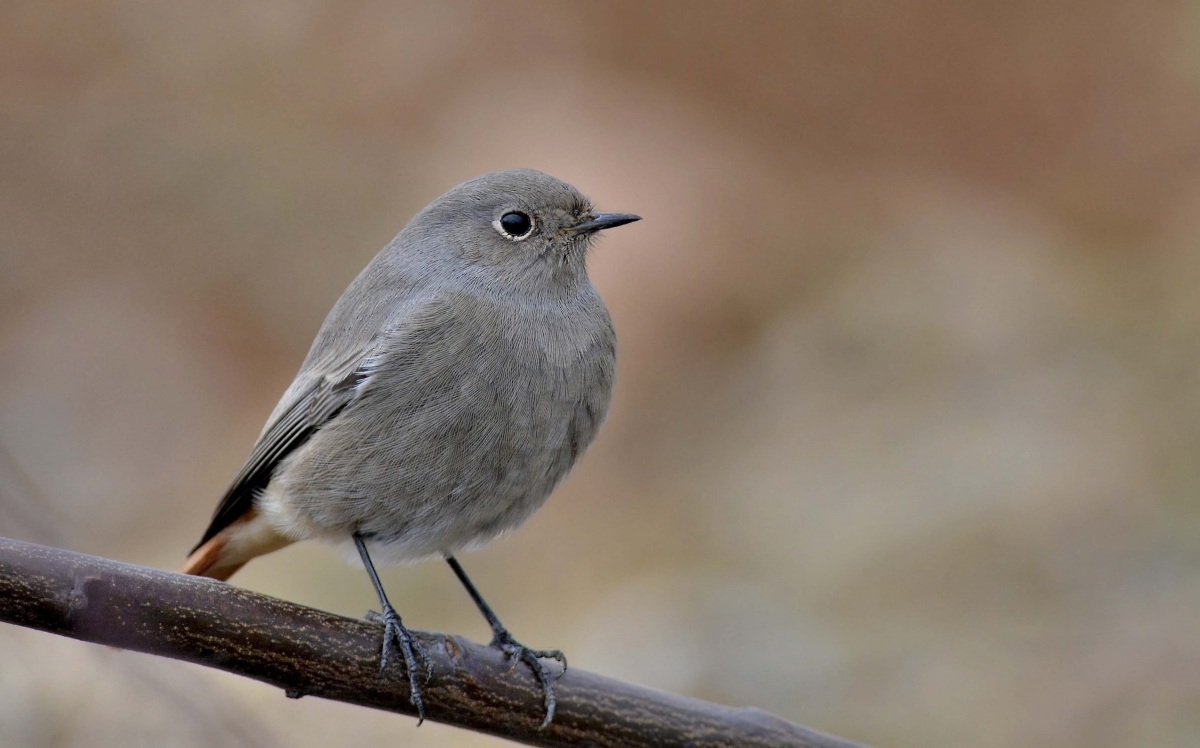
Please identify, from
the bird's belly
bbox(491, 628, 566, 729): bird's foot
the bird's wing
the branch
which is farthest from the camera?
the bird's wing

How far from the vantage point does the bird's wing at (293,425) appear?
174 inches

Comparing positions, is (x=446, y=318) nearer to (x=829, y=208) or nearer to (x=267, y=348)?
(x=267, y=348)

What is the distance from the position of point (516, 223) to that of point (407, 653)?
1.88m

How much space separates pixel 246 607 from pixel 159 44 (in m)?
8.37

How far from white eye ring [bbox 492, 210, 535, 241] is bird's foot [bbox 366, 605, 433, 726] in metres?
1.70

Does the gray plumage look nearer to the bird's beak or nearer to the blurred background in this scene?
the bird's beak

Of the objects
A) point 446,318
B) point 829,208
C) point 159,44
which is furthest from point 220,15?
point 446,318

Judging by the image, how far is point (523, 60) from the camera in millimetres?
10859

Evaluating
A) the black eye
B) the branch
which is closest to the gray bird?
the black eye

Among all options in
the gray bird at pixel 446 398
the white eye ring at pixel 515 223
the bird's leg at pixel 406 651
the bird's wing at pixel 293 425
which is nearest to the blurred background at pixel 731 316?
the bird's wing at pixel 293 425

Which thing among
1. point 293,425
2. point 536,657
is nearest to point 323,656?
point 536,657

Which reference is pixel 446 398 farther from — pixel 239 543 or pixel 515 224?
pixel 239 543

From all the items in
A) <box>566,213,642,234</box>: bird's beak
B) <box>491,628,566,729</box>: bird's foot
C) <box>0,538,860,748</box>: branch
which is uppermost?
<box>566,213,642,234</box>: bird's beak

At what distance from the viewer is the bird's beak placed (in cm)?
465
